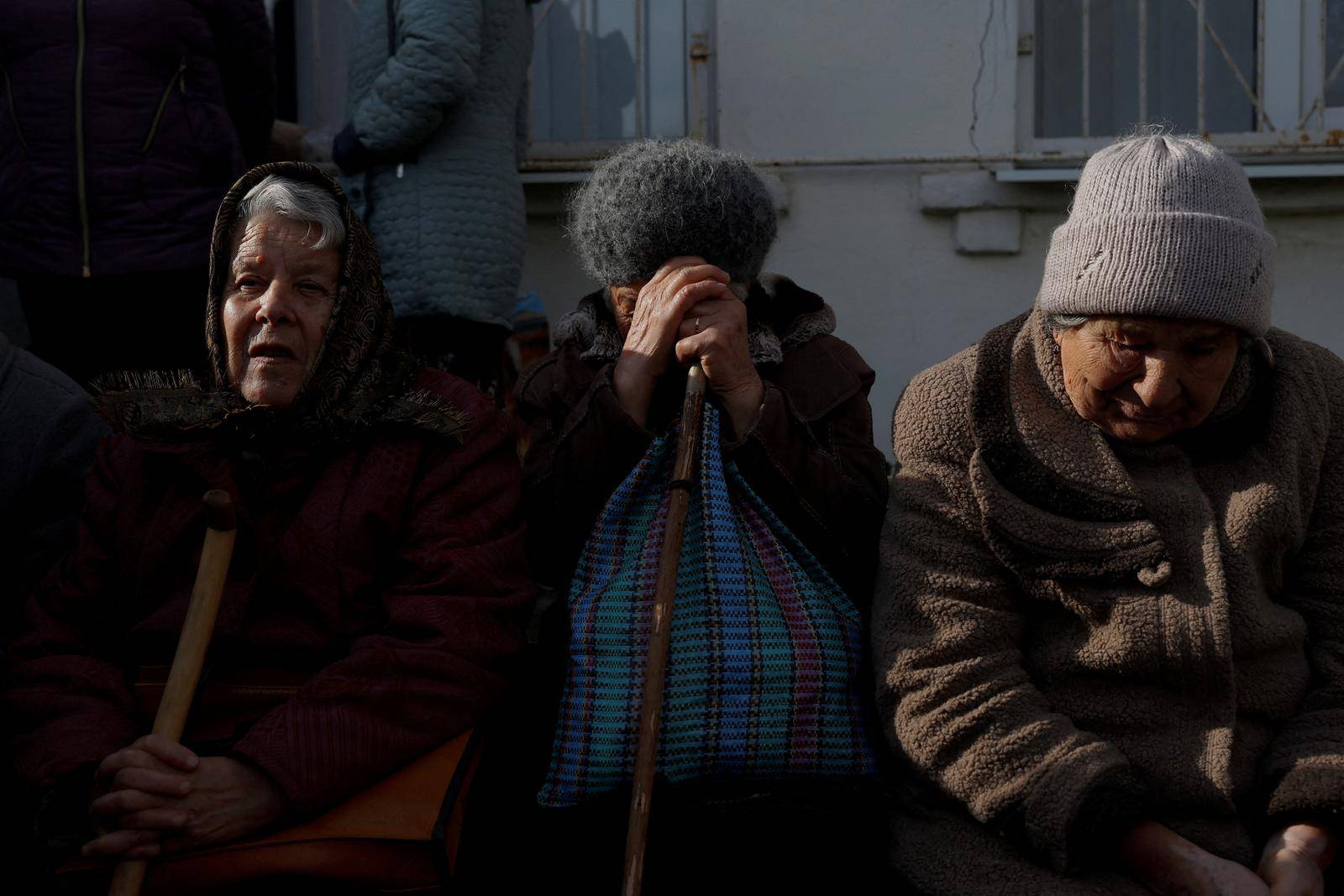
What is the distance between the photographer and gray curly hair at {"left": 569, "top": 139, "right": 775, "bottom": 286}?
3.00 m

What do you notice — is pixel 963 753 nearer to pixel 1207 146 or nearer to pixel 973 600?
pixel 973 600

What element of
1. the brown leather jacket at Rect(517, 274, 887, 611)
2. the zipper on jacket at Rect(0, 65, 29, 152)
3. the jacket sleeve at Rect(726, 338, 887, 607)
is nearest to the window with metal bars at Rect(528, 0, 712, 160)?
the zipper on jacket at Rect(0, 65, 29, 152)

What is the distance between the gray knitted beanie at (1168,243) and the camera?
2.44 m

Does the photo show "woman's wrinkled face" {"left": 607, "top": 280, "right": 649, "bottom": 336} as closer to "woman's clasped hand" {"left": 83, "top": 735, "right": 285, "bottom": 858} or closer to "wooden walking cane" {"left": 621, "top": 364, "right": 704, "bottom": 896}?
"wooden walking cane" {"left": 621, "top": 364, "right": 704, "bottom": 896}

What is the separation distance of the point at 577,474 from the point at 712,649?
1.48ft

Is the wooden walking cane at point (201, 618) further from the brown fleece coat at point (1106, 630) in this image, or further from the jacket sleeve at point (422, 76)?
the jacket sleeve at point (422, 76)

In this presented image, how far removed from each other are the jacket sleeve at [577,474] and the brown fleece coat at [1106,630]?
552 millimetres

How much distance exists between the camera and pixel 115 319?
405 cm

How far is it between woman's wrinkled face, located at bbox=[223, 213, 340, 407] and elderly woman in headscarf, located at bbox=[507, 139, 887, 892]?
1.65ft

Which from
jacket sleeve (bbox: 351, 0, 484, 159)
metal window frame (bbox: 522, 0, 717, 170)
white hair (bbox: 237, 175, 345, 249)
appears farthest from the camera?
metal window frame (bbox: 522, 0, 717, 170)

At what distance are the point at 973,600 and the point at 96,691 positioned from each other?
1.62 meters

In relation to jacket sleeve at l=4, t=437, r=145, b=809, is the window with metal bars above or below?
above

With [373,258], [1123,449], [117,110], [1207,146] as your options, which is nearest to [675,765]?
[1123,449]

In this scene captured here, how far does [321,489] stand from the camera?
9.11 ft
